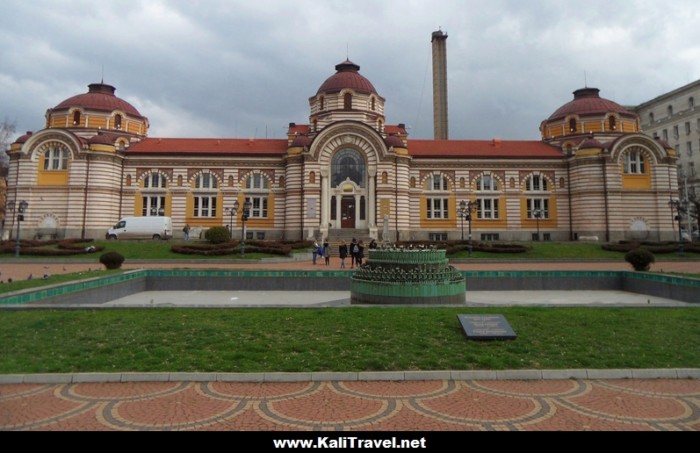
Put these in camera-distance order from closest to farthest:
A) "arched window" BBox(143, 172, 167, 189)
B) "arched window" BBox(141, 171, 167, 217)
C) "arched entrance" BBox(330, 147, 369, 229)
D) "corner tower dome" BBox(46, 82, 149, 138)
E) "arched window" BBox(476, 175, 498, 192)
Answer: "arched entrance" BBox(330, 147, 369, 229), "arched window" BBox(141, 171, 167, 217), "arched window" BBox(143, 172, 167, 189), "arched window" BBox(476, 175, 498, 192), "corner tower dome" BBox(46, 82, 149, 138)

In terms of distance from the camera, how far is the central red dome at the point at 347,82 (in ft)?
162

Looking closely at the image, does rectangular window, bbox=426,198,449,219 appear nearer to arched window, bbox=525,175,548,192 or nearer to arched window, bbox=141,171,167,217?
arched window, bbox=525,175,548,192

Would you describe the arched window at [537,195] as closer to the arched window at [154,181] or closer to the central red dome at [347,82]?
the central red dome at [347,82]

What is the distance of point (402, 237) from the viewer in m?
45.3

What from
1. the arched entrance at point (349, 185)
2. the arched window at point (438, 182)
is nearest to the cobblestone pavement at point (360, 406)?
the arched entrance at point (349, 185)

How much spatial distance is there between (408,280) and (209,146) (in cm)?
4172

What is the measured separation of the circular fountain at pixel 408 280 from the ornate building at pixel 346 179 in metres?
27.8

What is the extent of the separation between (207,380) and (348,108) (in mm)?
44648

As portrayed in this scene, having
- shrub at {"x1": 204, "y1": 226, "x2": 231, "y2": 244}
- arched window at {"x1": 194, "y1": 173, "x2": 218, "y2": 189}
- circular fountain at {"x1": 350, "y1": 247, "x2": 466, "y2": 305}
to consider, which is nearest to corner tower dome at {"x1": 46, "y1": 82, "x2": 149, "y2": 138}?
arched window at {"x1": 194, "y1": 173, "x2": 218, "y2": 189}

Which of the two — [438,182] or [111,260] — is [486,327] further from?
[438,182]

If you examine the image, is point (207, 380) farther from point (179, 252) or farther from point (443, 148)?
point (443, 148)

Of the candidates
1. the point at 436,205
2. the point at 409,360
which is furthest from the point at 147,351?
the point at 436,205

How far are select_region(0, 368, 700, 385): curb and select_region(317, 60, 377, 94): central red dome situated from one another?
4518 cm

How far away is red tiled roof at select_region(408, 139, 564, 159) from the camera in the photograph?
1924 inches
